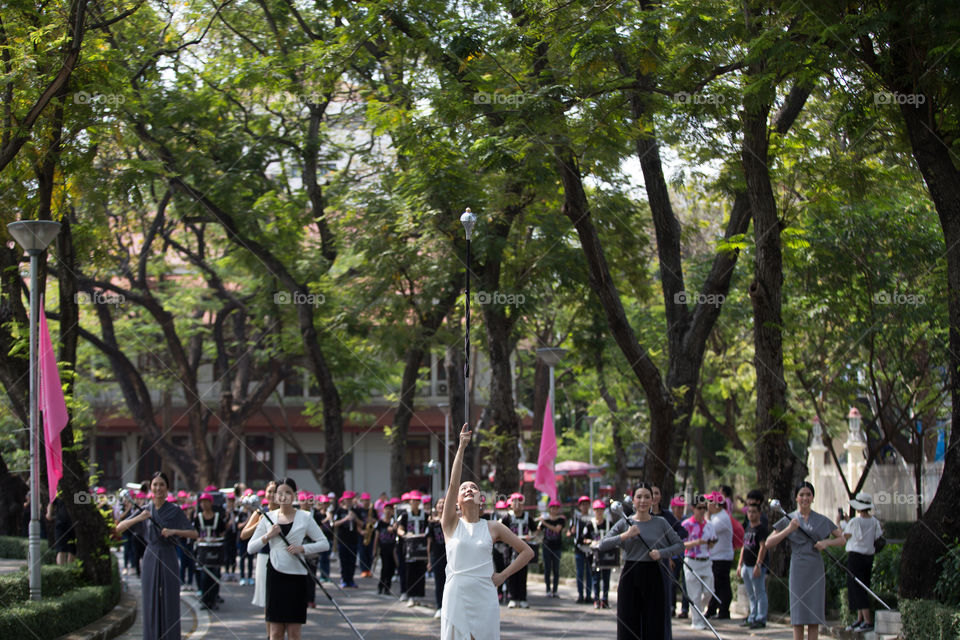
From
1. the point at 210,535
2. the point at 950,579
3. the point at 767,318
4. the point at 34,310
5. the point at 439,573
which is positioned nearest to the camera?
the point at 950,579

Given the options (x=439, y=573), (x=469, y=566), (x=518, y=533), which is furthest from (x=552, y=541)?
(x=469, y=566)

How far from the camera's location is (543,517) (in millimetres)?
19891

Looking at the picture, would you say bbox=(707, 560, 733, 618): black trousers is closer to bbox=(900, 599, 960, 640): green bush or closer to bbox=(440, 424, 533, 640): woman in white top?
bbox=(900, 599, 960, 640): green bush

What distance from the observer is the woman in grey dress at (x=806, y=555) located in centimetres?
1115

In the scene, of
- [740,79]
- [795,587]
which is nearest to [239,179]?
[740,79]

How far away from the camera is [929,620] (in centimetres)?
1099

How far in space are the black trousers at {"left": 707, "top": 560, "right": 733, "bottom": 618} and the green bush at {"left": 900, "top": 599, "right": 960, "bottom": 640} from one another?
4.37 metres

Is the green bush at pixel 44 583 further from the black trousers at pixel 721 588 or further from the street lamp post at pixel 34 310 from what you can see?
the black trousers at pixel 721 588

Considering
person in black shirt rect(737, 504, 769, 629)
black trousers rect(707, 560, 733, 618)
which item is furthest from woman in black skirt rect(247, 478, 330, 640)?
black trousers rect(707, 560, 733, 618)

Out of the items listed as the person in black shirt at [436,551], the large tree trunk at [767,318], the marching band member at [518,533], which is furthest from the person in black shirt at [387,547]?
the large tree trunk at [767,318]

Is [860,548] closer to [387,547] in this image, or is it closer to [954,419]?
[954,419]

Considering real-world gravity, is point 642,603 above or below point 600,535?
above

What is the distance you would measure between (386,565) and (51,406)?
28.5 ft

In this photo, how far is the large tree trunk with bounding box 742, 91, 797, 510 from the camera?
14188 mm
